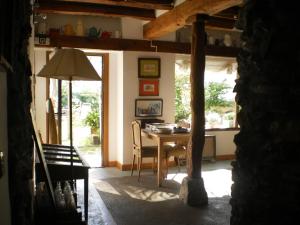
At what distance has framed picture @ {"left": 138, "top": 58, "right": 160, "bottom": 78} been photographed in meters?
5.71

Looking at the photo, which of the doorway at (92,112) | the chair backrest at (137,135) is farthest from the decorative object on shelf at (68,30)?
the chair backrest at (137,135)

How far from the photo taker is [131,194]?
441 cm

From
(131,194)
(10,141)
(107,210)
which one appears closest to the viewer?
(10,141)

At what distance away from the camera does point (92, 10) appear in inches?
198

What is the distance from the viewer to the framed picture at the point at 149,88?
18.9 ft

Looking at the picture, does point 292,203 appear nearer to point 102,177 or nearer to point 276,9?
point 276,9

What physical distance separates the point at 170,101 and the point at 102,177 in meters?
1.83

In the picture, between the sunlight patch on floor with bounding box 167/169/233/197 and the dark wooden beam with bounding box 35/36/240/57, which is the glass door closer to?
the dark wooden beam with bounding box 35/36/240/57

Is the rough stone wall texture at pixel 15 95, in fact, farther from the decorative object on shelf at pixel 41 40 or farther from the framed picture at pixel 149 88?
the framed picture at pixel 149 88

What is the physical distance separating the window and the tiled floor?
94 centimetres

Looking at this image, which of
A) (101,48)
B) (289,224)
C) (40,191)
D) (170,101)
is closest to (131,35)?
(101,48)

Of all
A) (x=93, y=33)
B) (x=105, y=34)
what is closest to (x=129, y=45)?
(x=105, y=34)

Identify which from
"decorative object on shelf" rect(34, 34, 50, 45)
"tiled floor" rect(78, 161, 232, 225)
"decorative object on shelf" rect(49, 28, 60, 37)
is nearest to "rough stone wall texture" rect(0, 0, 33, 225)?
"tiled floor" rect(78, 161, 232, 225)

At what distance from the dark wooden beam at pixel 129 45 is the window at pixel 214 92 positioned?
1.39ft
